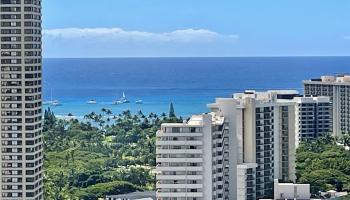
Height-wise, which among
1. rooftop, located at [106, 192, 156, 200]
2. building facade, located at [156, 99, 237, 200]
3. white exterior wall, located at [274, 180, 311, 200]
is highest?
building facade, located at [156, 99, 237, 200]

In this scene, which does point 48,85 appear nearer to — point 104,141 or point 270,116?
point 104,141

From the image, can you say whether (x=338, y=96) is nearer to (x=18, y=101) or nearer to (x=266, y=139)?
(x=266, y=139)

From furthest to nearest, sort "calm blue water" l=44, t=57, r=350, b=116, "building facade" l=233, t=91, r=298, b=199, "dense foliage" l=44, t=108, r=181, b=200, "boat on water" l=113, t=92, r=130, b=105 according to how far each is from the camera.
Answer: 1. "boat on water" l=113, t=92, r=130, b=105
2. "calm blue water" l=44, t=57, r=350, b=116
3. "dense foliage" l=44, t=108, r=181, b=200
4. "building facade" l=233, t=91, r=298, b=199

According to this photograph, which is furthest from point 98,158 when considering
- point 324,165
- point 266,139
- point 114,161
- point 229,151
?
point 229,151

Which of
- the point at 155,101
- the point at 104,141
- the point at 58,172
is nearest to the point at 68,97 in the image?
the point at 155,101

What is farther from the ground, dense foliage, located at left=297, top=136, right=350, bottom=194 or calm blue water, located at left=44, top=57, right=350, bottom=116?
calm blue water, located at left=44, top=57, right=350, bottom=116

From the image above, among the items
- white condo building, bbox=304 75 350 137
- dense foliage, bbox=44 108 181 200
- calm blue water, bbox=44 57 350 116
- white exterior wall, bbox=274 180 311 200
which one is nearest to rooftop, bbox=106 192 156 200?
dense foliage, bbox=44 108 181 200

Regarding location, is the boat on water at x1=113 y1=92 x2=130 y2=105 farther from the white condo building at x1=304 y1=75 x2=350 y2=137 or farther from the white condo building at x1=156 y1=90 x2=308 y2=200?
the white condo building at x1=156 y1=90 x2=308 y2=200
